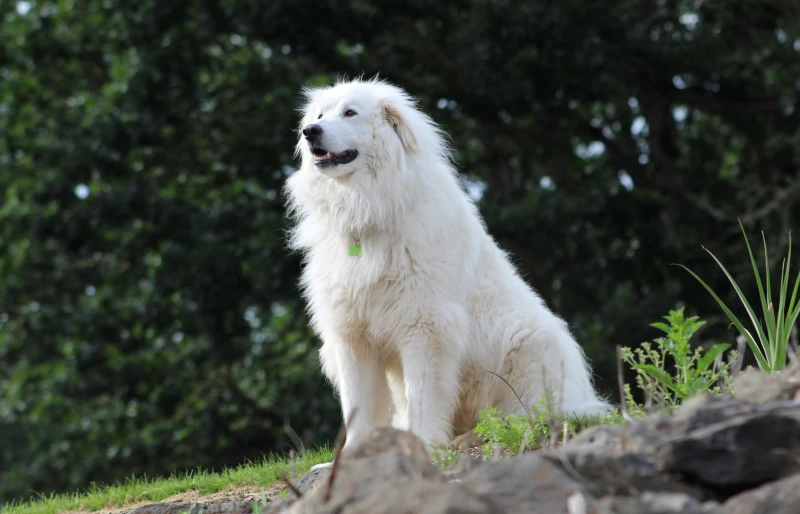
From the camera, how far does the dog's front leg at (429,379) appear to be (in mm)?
5195

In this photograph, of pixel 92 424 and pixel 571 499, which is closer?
pixel 571 499

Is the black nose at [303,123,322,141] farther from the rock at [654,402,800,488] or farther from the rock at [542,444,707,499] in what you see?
the rock at [654,402,800,488]

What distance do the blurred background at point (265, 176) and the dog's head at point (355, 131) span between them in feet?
23.3

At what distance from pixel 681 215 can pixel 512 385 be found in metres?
9.23

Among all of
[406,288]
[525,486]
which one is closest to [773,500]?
[525,486]

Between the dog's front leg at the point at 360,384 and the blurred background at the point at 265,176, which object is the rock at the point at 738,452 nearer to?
the dog's front leg at the point at 360,384

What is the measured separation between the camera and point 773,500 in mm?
2418

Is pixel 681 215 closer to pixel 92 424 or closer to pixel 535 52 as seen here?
pixel 535 52

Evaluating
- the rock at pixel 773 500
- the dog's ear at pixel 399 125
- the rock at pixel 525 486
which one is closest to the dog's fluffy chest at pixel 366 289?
the dog's ear at pixel 399 125

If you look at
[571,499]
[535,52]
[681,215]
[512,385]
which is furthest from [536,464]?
[681,215]

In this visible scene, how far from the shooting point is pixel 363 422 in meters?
5.35

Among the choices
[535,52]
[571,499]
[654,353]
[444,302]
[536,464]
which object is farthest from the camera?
[535,52]

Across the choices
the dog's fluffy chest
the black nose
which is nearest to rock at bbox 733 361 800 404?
the dog's fluffy chest

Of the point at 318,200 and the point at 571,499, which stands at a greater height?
the point at 318,200
